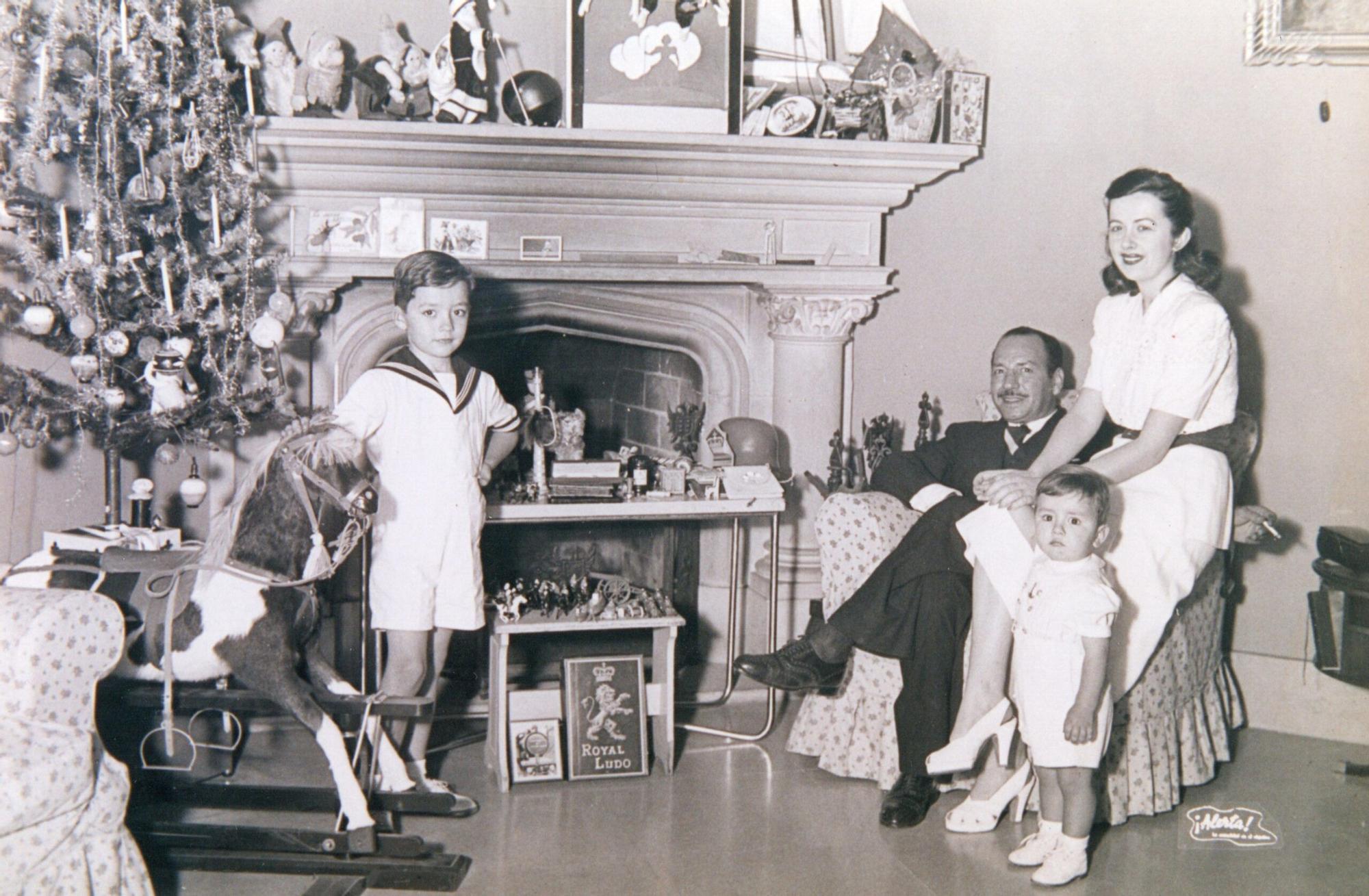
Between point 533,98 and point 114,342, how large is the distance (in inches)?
58.4

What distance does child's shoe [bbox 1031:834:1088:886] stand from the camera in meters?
3.04

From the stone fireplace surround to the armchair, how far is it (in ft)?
2.50

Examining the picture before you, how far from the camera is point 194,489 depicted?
364cm

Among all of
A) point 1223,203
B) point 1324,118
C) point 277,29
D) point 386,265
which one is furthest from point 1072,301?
point 277,29

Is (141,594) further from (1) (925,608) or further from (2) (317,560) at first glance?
(1) (925,608)

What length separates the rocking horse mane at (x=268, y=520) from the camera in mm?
2979

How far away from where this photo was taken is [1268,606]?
14.4ft

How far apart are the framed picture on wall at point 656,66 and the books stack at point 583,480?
1124 millimetres

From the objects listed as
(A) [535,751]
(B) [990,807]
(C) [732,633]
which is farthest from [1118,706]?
(A) [535,751]

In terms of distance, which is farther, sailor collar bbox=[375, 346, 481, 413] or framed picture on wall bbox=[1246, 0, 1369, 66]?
framed picture on wall bbox=[1246, 0, 1369, 66]

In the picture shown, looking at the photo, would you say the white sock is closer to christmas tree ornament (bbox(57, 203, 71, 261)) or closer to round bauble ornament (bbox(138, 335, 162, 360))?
round bauble ornament (bbox(138, 335, 162, 360))

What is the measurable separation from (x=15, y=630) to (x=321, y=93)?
195 cm

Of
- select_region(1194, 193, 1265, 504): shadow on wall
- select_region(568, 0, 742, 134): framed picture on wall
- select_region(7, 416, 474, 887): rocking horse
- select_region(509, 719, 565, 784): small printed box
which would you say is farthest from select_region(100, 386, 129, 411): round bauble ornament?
select_region(1194, 193, 1265, 504): shadow on wall

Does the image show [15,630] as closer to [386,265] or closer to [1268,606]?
[386,265]
